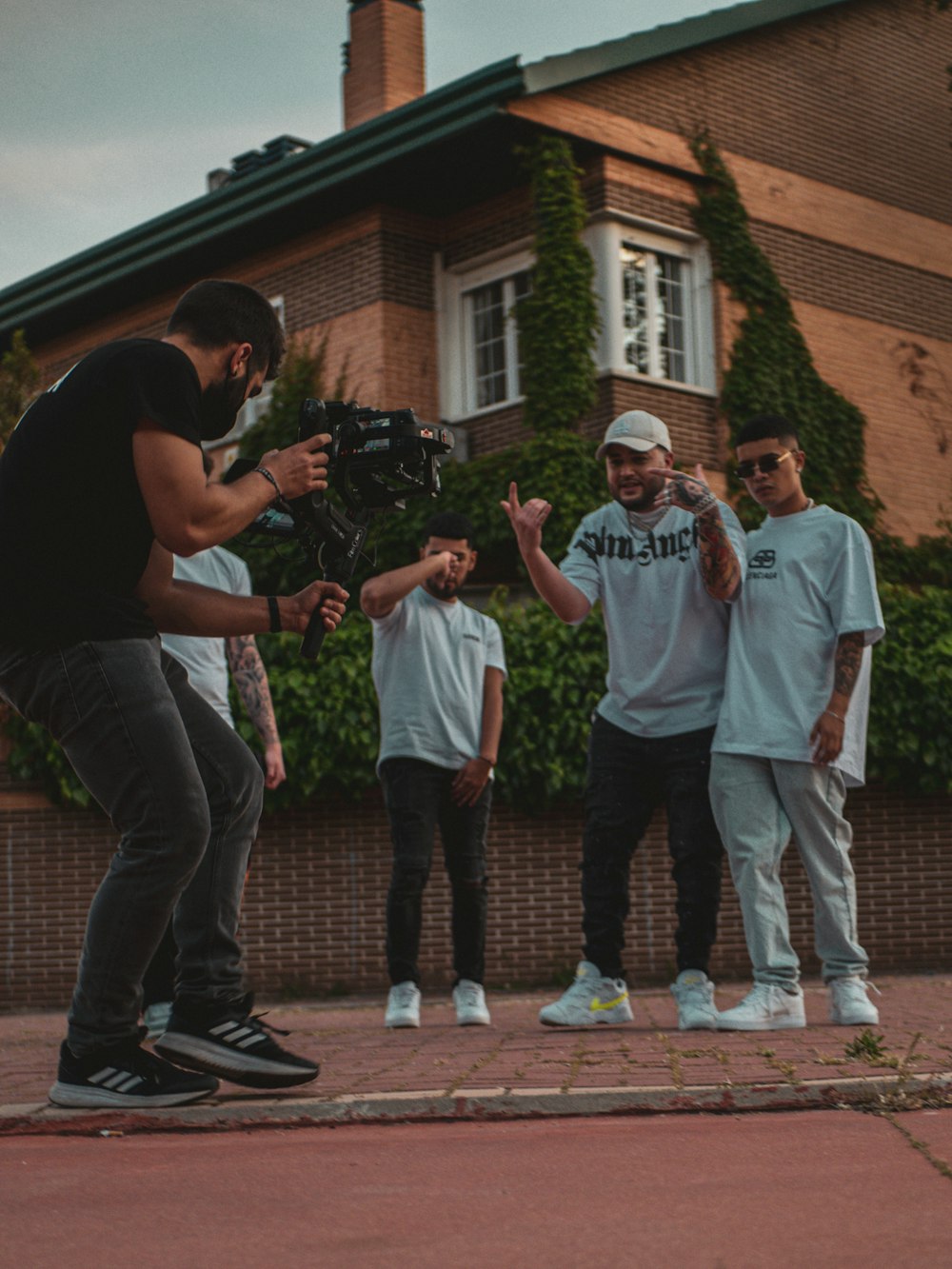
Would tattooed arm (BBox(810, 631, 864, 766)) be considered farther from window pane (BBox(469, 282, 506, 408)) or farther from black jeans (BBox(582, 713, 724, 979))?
window pane (BBox(469, 282, 506, 408))

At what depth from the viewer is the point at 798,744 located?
18.9 ft

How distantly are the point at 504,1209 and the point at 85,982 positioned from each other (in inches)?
60.9

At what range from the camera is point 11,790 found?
1105cm

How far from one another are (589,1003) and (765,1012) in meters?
0.67

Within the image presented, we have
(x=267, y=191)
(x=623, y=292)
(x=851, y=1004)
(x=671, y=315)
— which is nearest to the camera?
(x=851, y=1004)

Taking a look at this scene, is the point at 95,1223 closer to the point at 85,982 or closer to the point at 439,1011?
the point at 85,982

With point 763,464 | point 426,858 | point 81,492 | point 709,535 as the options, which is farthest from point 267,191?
point 81,492

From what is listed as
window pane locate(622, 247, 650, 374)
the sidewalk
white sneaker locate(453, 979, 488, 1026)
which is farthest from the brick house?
the sidewalk

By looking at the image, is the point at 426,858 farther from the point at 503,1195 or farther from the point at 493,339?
the point at 493,339

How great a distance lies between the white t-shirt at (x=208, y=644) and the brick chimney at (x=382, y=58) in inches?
629

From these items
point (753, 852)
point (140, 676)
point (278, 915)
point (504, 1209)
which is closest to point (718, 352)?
point (278, 915)

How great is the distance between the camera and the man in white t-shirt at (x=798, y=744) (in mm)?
5738

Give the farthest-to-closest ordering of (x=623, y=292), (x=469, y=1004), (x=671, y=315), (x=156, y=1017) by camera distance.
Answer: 1. (x=671, y=315)
2. (x=623, y=292)
3. (x=469, y=1004)
4. (x=156, y=1017)

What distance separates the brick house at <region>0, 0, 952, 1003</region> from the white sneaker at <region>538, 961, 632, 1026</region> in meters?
6.33
